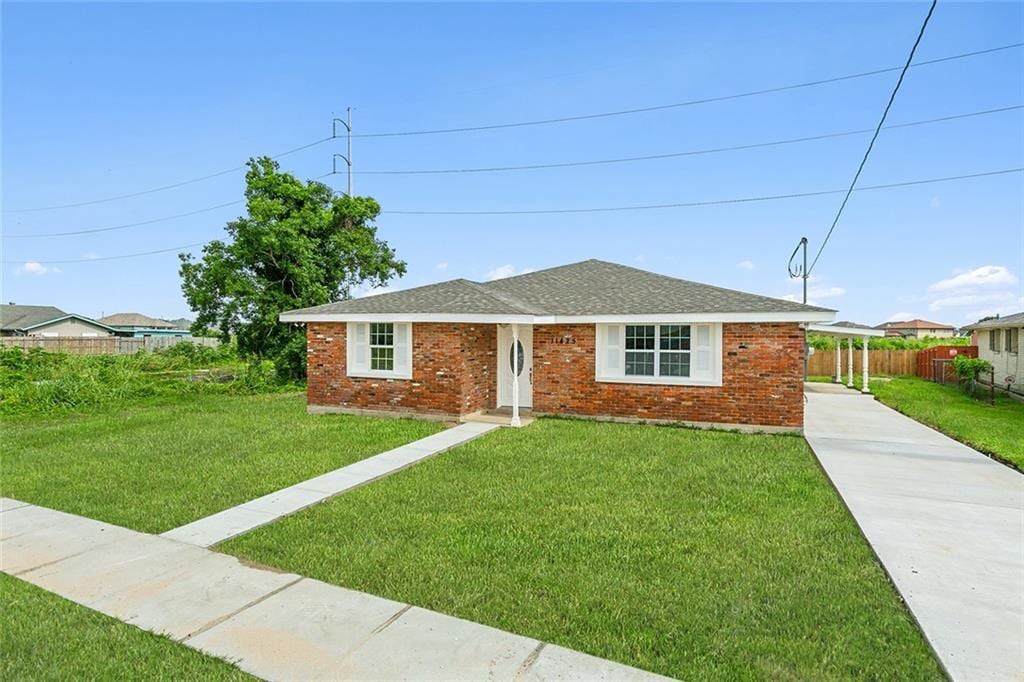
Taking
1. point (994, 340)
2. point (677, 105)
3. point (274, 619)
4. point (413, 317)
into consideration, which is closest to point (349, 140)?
point (677, 105)

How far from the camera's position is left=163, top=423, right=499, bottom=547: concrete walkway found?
204 inches

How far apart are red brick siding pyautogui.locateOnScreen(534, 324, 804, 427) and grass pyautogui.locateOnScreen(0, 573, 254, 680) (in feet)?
30.6

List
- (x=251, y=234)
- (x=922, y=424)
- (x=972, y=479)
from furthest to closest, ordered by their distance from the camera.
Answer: (x=251, y=234)
(x=922, y=424)
(x=972, y=479)

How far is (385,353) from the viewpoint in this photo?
12.5m

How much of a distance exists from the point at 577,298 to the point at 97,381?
577 inches

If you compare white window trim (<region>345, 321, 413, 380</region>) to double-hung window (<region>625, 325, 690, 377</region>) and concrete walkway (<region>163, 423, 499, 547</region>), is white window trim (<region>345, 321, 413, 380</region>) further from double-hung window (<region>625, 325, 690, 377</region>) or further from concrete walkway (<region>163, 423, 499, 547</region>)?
double-hung window (<region>625, 325, 690, 377</region>)

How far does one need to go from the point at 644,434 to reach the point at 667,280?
18.2 feet

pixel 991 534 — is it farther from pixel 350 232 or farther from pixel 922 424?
pixel 350 232

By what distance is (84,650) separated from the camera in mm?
3189

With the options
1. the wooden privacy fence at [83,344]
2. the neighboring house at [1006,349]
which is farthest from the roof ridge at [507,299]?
the wooden privacy fence at [83,344]

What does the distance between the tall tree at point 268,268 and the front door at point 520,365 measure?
971cm

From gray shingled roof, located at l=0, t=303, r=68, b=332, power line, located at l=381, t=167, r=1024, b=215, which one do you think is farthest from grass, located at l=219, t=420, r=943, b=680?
gray shingled roof, located at l=0, t=303, r=68, b=332

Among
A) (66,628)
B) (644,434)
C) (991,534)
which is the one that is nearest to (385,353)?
(644,434)

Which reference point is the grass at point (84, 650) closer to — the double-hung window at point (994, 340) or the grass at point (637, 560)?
the grass at point (637, 560)
